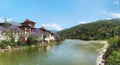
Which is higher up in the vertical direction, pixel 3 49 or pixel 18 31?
pixel 18 31

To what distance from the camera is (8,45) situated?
155 feet

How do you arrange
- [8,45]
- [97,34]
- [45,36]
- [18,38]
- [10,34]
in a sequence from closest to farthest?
[8,45] → [10,34] → [18,38] → [45,36] → [97,34]

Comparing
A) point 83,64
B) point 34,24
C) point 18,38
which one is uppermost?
point 34,24

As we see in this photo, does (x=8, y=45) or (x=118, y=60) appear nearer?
(x=118, y=60)

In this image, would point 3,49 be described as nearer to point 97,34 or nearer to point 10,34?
point 10,34

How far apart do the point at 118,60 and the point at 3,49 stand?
2797 centimetres

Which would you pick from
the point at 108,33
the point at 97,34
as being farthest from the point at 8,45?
the point at 97,34

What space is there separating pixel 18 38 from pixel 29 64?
1207 inches

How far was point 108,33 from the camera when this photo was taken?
5497 inches

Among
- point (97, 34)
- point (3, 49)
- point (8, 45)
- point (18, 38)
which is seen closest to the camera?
point (3, 49)

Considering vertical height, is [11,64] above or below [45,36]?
below

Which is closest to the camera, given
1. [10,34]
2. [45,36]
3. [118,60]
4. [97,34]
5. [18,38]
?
[118,60]

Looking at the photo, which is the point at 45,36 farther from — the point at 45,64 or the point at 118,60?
the point at 118,60

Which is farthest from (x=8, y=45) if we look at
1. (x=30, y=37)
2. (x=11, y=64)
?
(x=11, y=64)
